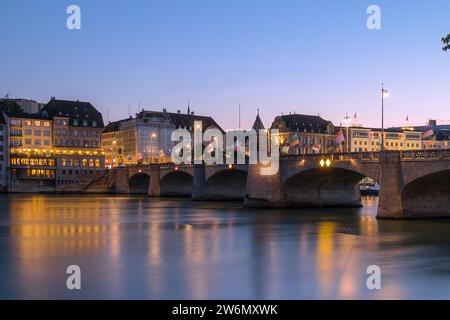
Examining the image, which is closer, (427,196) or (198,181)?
(427,196)

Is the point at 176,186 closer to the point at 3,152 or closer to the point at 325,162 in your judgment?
the point at 3,152

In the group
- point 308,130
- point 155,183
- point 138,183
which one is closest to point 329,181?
point 155,183

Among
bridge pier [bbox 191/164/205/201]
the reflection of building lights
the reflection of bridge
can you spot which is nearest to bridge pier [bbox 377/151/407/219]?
the reflection of bridge

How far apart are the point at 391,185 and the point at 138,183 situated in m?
90.9

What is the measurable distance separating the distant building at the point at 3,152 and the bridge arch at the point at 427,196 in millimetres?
102570

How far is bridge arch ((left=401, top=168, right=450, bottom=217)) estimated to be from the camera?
50.1 metres

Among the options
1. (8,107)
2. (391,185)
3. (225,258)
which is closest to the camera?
(225,258)

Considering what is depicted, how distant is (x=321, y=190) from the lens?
72875 mm

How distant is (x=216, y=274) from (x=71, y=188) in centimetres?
11505

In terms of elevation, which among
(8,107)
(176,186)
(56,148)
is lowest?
(176,186)

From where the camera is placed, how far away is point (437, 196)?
5281 cm

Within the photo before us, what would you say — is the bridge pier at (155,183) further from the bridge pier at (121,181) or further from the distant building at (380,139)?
the distant building at (380,139)
